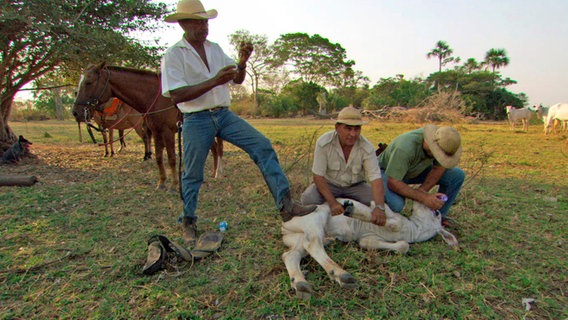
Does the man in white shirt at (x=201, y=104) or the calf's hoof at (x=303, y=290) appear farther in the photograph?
the man in white shirt at (x=201, y=104)

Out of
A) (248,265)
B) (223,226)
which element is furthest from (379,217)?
(223,226)

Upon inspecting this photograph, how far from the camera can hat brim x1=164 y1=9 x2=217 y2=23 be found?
3170 mm

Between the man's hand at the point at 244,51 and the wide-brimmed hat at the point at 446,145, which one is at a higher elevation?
the man's hand at the point at 244,51

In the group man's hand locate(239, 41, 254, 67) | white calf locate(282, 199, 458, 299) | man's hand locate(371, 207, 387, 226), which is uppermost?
man's hand locate(239, 41, 254, 67)

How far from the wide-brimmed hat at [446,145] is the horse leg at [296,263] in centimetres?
160

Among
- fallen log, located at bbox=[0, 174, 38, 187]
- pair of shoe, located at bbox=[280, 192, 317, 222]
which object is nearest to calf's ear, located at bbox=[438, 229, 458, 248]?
pair of shoe, located at bbox=[280, 192, 317, 222]

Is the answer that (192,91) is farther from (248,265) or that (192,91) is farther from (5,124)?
(5,124)

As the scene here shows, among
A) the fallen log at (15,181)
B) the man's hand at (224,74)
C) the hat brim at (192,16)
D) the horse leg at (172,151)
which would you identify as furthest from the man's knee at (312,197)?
the fallen log at (15,181)

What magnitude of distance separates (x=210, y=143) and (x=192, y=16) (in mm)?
1193

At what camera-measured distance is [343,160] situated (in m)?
3.63

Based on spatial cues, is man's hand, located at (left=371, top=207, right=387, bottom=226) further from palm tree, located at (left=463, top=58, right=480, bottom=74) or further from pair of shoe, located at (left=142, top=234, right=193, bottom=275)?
palm tree, located at (left=463, top=58, right=480, bottom=74)

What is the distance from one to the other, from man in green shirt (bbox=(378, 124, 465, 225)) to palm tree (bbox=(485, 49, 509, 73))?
55.2 metres

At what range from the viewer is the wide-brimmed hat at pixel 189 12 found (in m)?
3.17

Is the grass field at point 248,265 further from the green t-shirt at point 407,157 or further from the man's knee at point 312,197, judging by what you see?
the green t-shirt at point 407,157
